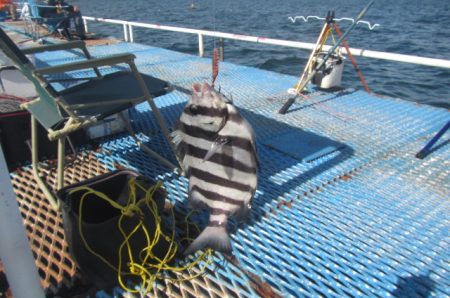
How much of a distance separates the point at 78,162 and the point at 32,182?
405mm

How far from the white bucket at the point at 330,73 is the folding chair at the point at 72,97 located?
118 inches

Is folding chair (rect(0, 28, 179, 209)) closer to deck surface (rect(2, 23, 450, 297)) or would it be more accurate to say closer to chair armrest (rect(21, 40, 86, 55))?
chair armrest (rect(21, 40, 86, 55))

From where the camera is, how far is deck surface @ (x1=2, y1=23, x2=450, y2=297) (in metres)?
1.88

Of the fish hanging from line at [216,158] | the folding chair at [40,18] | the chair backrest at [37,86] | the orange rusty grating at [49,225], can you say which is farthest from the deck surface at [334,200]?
the folding chair at [40,18]

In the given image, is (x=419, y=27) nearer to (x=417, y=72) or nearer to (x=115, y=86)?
(x=417, y=72)

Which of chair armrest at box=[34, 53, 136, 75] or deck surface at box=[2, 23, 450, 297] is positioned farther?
chair armrest at box=[34, 53, 136, 75]

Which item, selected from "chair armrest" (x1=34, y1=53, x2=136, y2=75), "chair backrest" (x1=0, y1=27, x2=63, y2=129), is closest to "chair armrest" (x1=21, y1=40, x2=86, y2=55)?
"chair backrest" (x1=0, y1=27, x2=63, y2=129)

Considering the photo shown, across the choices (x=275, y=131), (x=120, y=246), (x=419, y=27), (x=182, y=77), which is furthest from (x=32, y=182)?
(x=419, y=27)

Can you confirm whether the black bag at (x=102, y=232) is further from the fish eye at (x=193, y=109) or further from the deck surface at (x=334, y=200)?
the fish eye at (x=193, y=109)

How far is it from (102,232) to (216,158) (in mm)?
661

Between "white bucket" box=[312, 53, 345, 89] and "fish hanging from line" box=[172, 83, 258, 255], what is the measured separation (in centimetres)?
372

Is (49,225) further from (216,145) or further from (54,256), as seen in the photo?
(216,145)

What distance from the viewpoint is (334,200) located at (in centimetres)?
260

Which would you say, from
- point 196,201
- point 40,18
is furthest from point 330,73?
point 40,18
